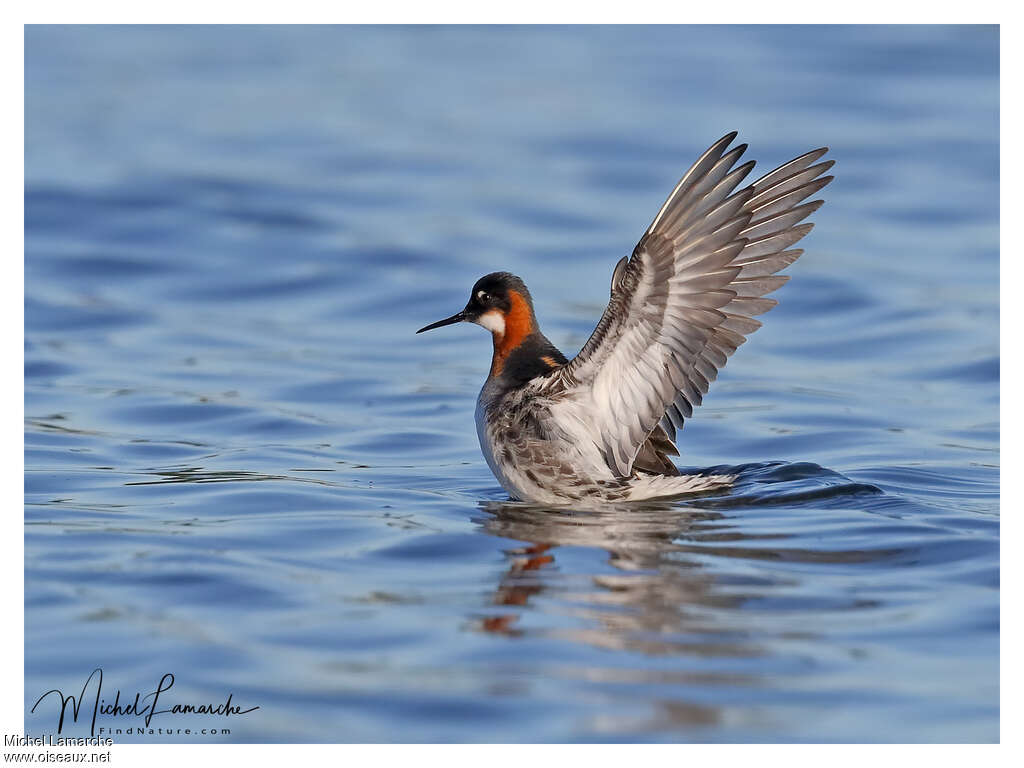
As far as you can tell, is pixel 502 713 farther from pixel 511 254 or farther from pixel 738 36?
pixel 738 36

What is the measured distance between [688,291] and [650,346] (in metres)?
0.34

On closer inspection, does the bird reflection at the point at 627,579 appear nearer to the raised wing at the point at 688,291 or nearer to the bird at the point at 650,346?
the bird at the point at 650,346

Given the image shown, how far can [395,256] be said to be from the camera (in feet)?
46.3

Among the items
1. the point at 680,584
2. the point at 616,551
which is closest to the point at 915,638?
the point at 680,584

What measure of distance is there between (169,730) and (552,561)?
208 centimetres

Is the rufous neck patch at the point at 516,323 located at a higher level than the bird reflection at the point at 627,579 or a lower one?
higher
